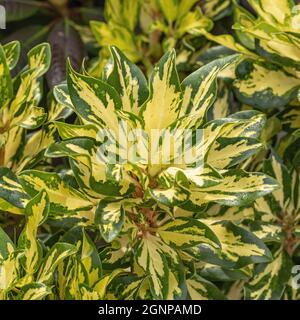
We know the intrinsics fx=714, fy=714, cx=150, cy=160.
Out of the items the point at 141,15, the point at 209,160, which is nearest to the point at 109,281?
the point at 209,160

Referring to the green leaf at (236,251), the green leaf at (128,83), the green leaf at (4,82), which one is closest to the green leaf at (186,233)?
the green leaf at (236,251)

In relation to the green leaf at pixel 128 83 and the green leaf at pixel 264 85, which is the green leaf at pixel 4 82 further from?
the green leaf at pixel 264 85

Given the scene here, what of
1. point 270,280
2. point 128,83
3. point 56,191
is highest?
point 128,83

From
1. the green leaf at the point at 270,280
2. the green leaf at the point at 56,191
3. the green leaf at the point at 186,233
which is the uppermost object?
the green leaf at the point at 56,191

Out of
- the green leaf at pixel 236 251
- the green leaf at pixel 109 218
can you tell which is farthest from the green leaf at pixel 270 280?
the green leaf at pixel 109 218

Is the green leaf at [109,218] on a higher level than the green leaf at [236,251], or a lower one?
higher

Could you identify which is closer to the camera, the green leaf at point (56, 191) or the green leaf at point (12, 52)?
the green leaf at point (56, 191)

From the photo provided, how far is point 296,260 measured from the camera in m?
0.92

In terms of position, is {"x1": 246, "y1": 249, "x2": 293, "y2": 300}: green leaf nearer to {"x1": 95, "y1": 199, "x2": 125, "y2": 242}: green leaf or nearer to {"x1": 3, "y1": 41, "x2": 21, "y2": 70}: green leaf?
{"x1": 95, "y1": 199, "x2": 125, "y2": 242}: green leaf

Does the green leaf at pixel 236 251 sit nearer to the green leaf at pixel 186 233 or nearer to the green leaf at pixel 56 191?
the green leaf at pixel 186 233

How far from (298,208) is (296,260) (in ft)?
0.24

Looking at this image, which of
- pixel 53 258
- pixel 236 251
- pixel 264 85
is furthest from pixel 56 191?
pixel 264 85

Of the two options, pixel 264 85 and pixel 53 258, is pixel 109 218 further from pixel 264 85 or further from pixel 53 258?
pixel 264 85
